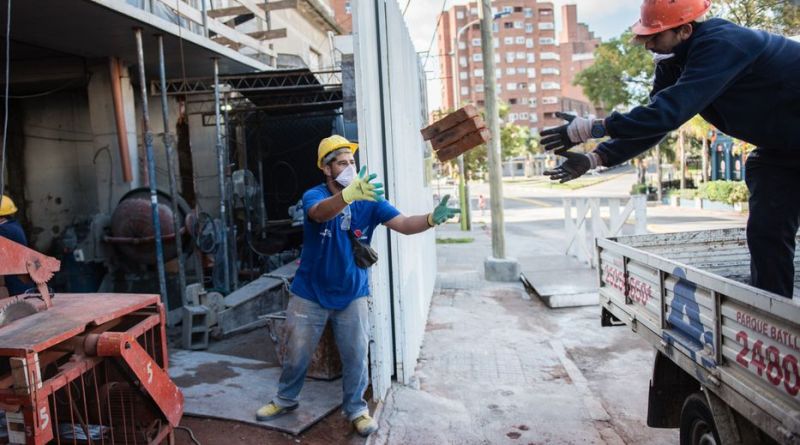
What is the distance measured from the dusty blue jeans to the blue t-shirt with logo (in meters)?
0.08

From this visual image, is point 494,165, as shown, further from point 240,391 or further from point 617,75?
point 617,75

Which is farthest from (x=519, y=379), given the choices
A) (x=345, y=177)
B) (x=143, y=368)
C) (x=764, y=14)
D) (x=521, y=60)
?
(x=521, y=60)

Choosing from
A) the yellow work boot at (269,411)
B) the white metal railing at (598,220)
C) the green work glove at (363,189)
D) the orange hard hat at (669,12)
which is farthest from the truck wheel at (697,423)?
the white metal railing at (598,220)

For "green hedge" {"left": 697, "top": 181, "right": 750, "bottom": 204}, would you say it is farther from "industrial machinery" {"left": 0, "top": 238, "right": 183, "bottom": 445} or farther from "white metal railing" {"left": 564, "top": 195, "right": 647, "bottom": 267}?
"industrial machinery" {"left": 0, "top": 238, "right": 183, "bottom": 445}

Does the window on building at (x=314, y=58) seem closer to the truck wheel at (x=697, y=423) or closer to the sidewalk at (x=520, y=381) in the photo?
the sidewalk at (x=520, y=381)

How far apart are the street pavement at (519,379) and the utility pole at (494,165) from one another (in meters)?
0.84

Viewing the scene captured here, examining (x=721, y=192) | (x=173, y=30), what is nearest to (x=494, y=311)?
(x=173, y=30)

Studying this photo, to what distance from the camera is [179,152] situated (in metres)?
13.1

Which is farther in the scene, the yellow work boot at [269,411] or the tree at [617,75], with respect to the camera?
the tree at [617,75]

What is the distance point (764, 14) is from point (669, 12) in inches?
605

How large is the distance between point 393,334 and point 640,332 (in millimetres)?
2086

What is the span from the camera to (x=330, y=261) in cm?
398

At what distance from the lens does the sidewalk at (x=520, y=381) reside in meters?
4.23

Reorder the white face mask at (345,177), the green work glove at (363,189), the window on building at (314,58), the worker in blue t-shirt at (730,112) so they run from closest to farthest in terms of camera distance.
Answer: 1. the worker in blue t-shirt at (730,112)
2. the green work glove at (363,189)
3. the white face mask at (345,177)
4. the window on building at (314,58)
